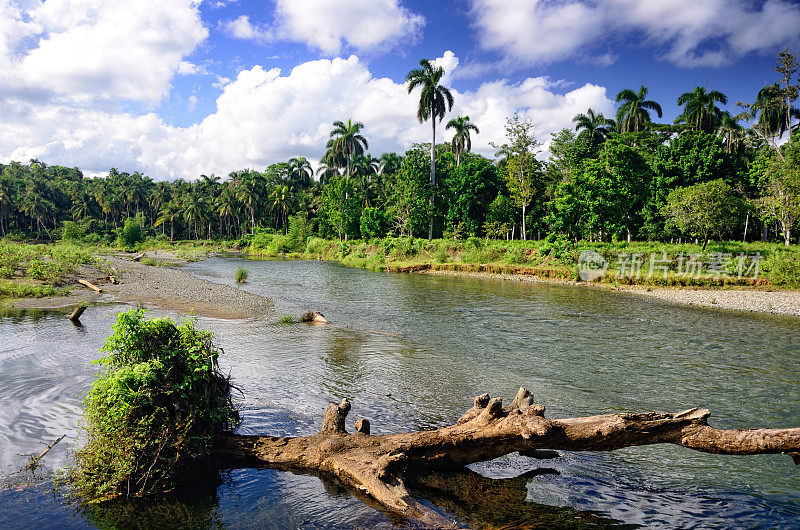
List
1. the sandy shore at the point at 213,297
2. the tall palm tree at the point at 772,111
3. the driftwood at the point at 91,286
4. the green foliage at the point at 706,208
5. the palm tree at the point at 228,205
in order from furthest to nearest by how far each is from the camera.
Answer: the palm tree at the point at 228,205 → the tall palm tree at the point at 772,111 → the green foliage at the point at 706,208 → the driftwood at the point at 91,286 → the sandy shore at the point at 213,297

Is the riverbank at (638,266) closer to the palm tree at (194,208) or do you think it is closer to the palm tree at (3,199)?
the palm tree at (194,208)

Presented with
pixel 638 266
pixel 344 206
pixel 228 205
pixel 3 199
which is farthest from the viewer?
pixel 228 205

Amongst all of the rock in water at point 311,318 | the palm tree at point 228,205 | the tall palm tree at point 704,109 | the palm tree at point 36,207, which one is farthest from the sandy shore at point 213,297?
the palm tree at point 36,207

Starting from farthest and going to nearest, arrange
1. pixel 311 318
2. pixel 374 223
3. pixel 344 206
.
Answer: pixel 344 206 < pixel 374 223 < pixel 311 318

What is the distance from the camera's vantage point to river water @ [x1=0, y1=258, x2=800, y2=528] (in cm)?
603

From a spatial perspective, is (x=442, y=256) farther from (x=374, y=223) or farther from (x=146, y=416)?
(x=146, y=416)

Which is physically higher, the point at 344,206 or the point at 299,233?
the point at 344,206

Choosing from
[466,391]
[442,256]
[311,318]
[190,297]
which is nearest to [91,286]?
[190,297]

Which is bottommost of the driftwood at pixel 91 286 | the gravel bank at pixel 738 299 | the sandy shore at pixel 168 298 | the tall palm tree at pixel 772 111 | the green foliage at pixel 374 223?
the sandy shore at pixel 168 298

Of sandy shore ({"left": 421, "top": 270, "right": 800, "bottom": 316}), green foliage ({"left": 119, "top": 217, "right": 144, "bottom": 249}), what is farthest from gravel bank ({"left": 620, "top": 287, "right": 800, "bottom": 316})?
green foliage ({"left": 119, "top": 217, "right": 144, "bottom": 249})

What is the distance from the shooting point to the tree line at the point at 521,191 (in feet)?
129

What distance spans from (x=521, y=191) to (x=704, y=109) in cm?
2272

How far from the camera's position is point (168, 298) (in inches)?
923

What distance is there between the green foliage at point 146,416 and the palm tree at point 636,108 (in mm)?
66287
